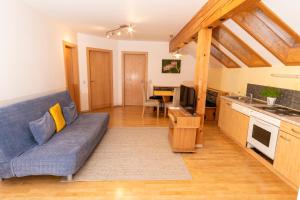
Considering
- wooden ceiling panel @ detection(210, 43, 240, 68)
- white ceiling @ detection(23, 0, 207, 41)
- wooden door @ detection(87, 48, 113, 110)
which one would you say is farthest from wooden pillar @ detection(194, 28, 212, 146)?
wooden door @ detection(87, 48, 113, 110)

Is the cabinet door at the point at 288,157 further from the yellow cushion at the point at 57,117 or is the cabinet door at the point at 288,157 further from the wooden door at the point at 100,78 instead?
the wooden door at the point at 100,78

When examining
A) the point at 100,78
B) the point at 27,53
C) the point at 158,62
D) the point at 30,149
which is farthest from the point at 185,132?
the point at 158,62

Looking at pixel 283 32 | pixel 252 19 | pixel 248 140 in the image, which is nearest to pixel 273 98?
pixel 248 140

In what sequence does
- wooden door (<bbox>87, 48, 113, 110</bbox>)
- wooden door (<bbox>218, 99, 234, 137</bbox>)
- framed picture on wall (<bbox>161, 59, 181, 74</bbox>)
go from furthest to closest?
framed picture on wall (<bbox>161, 59, 181, 74</bbox>), wooden door (<bbox>87, 48, 113, 110</bbox>), wooden door (<bbox>218, 99, 234, 137</bbox>)

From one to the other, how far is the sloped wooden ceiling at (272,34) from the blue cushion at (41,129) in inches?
126

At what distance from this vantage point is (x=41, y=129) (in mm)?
2453

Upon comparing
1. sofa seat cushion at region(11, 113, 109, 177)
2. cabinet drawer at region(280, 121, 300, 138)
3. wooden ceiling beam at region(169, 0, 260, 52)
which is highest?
wooden ceiling beam at region(169, 0, 260, 52)

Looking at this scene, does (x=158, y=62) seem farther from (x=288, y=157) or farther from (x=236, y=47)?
(x=288, y=157)

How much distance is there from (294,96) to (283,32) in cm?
104

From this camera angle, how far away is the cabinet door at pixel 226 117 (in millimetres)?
3677

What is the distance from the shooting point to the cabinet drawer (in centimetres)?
209

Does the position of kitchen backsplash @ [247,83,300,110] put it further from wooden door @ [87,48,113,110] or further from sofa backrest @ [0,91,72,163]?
wooden door @ [87,48,113,110]

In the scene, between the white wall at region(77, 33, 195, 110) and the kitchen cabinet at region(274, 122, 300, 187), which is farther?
the white wall at region(77, 33, 195, 110)

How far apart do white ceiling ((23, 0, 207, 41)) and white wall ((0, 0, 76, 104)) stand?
0.27m
